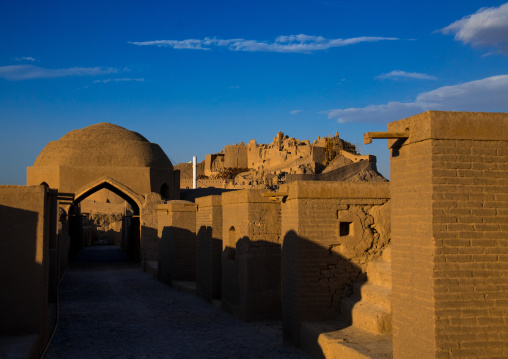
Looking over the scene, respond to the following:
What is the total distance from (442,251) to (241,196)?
610 centimetres

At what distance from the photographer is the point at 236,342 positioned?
927cm

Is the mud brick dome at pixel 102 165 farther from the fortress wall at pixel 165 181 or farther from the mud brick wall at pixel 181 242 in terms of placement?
the mud brick wall at pixel 181 242

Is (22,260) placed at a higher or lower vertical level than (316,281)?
higher

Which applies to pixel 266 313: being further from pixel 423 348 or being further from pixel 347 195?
pixel 423 348

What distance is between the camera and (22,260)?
7766 mm

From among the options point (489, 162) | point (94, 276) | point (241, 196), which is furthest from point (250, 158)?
point (489, 162)

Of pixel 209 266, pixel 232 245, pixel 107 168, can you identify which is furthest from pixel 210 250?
pixel 107 168

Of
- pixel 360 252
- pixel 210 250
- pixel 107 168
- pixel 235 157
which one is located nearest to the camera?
pixel 360 252

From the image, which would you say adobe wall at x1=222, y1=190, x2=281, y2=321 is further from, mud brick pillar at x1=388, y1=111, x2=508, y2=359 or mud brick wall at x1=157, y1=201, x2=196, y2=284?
mud brick wall at x1=157, y1=201, x2=196, y2=284

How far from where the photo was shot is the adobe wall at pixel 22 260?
25.0 ft

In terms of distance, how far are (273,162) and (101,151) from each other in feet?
148

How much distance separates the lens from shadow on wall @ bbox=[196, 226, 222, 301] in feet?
43.8

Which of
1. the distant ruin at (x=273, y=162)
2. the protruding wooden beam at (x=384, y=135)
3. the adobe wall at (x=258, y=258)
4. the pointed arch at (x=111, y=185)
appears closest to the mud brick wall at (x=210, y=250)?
the adobe wall at (x=258, y=258)

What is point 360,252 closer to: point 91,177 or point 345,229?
point 345,229
